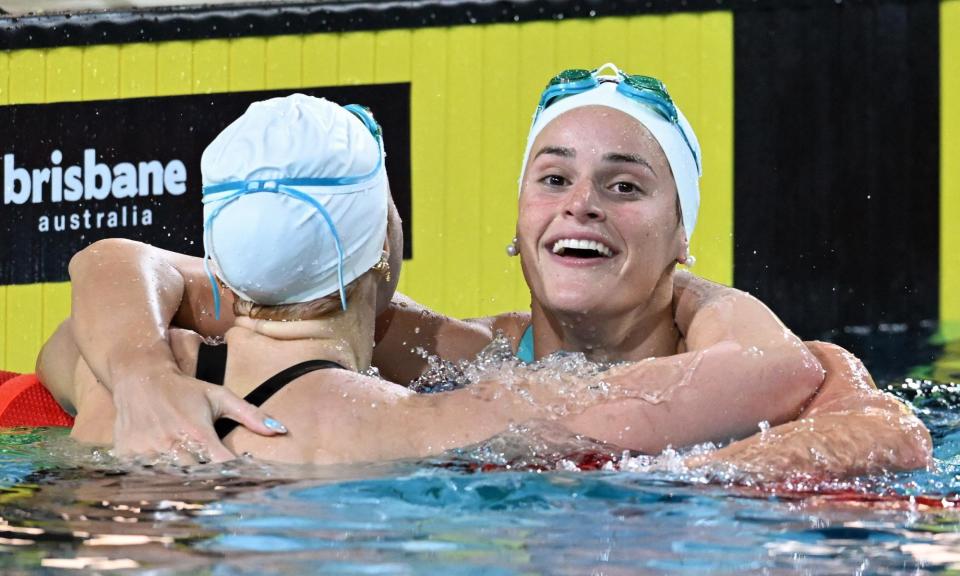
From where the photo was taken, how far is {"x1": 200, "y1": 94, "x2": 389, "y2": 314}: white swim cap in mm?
2648

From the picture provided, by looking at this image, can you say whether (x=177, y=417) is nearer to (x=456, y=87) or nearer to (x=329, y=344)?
(x=329, y=344)

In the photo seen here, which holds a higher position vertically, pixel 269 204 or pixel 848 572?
pixel 269 204

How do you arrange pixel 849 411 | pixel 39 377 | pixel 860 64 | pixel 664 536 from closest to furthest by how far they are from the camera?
1. pixel 664 536
2. pixel 849 411
3. pixel 39 377
4. pixel 860 64

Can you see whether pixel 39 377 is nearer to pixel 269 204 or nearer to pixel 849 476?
pixel 269 204

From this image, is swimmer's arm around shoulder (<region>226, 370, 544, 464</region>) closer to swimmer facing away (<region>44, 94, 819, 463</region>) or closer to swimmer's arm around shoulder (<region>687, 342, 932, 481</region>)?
swimmer facing away (<region>44, 94, 819, 463</region>)

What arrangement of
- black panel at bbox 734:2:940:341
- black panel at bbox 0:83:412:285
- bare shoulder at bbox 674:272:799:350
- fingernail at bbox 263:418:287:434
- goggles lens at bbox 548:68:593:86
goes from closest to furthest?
fingernail at bbox 263:418:287:434 < bare shoulder at bbox 674:272:799:350 < goggles lens at bbox 548:68:593:86 < black panel at bbox 734:2:940:341 < black panel at bbox 0:83:412:285

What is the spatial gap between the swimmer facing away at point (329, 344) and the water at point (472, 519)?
0.20ft

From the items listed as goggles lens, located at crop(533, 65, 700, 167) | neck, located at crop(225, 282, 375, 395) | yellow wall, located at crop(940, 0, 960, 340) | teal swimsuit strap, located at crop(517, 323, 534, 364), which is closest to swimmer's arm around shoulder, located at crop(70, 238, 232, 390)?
neck, located at crop(225, 282, 375, 395)

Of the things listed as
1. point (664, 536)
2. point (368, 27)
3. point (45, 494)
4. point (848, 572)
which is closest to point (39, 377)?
point (45, 494)

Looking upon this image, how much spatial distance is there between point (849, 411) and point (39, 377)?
224 centimetres

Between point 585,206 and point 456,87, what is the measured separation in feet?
13.0

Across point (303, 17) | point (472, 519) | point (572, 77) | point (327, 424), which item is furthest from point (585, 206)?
point (303, 17)

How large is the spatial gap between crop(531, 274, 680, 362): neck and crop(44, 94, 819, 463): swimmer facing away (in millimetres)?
535

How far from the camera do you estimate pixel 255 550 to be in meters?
2.07
